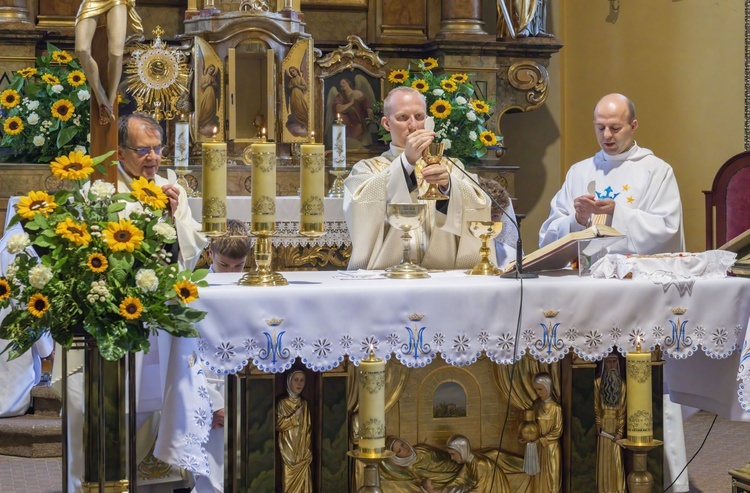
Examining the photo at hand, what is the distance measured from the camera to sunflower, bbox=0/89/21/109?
780 cm

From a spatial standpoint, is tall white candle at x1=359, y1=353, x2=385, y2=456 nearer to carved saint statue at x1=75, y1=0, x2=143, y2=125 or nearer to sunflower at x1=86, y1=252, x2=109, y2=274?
sunflower at x1=86, y1=252, x2=109, y2=274

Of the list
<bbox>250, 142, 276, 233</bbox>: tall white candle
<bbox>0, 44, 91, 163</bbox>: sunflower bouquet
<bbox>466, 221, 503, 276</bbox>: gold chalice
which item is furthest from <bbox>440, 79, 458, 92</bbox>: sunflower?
<bbox>250, 142, 276, 233</bbox>: tall white candle

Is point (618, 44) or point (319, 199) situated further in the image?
point (618, 44)

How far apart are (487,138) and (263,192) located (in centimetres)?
477

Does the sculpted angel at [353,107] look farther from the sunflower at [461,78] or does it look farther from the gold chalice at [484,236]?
the gold chalice at [484,236]

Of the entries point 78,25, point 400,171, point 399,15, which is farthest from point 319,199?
point 399,15

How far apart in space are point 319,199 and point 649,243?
1839 mm

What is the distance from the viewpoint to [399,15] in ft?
31.0

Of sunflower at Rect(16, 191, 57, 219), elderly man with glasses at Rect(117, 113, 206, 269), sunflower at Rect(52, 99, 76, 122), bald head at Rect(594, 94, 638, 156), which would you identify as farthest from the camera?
sunflower at Rect(52, 99, 76, 122)

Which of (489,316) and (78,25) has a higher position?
(78,25)

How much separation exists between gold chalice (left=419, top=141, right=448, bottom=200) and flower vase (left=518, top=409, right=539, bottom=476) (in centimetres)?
89

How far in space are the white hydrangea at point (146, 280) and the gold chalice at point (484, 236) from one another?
4.49 ft

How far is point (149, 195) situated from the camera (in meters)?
3.79

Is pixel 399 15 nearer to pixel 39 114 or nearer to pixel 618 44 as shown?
pixel 618 44
